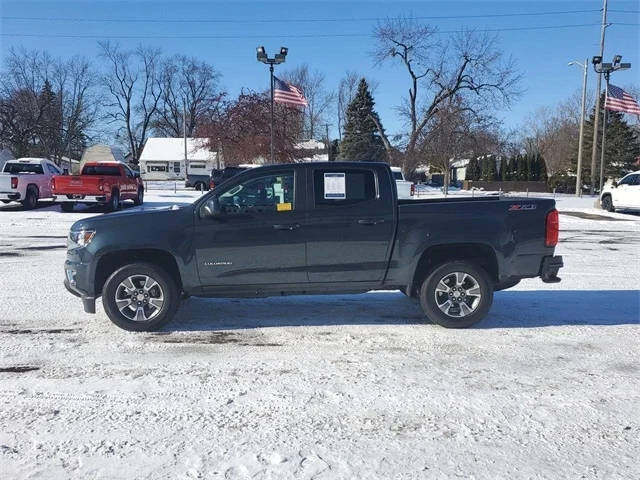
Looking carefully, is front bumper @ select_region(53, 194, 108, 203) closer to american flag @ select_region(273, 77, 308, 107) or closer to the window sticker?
american flag @ select_region(273, 77, 308, 107)

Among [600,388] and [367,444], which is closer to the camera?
[367,444]

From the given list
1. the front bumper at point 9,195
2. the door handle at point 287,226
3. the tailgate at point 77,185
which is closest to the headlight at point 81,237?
the door handle at point 287,226

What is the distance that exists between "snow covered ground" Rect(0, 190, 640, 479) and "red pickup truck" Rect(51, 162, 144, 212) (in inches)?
523

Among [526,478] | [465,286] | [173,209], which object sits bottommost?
[526,478]

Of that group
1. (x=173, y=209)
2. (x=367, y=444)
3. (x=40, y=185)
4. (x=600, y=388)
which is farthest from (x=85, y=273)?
(x=40, y=185)

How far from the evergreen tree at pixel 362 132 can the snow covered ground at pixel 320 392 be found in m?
58.3

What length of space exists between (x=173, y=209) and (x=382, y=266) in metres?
2.32

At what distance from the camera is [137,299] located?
18.8 feet

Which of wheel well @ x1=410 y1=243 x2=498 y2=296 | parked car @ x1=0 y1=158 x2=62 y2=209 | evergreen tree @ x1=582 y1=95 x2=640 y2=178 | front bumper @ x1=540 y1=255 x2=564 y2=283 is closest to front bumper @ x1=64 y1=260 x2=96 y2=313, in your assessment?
wheel well @ x1=410 y1=243 x2=498 y2=296

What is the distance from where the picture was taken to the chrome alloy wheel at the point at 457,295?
19.5 ft

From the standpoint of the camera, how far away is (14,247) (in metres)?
11.9

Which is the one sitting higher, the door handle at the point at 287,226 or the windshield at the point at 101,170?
the windshield at the point at 101,170

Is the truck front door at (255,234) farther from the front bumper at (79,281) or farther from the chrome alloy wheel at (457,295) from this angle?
the chrome alloy wheel at (457,295)

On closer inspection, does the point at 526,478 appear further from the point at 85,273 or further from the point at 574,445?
the point at 85,273
